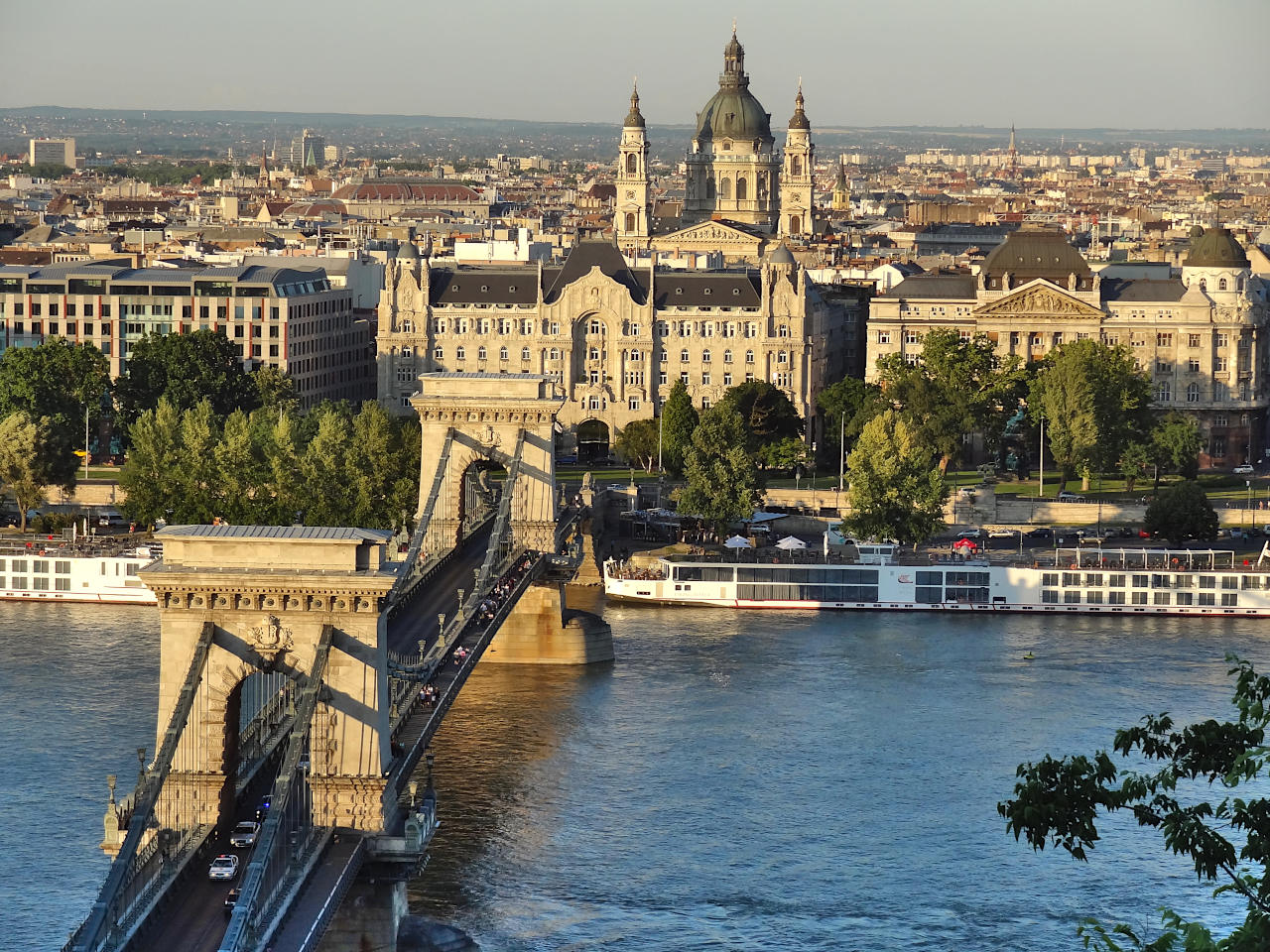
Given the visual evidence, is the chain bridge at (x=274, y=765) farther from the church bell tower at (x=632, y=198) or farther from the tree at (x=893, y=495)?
the church bell tower at (x=632, y=198)

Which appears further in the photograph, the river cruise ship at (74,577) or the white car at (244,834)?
the river cruise ship at (74,577)

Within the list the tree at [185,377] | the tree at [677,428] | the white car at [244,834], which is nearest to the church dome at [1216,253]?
the tree at [677,428]

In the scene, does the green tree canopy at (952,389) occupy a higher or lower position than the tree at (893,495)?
higher

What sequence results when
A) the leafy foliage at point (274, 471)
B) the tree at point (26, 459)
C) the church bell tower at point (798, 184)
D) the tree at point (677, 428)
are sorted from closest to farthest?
the leafy foliage at point (274, 471) → the tree at point (26, 459) → the tree at point (677, 428) → the church bell tower at point (798, 184)

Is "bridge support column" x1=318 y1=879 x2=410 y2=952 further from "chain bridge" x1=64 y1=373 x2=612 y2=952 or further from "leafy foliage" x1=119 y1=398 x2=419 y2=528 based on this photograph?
"leafy foliage" x1=119 y1=398 x2=419 y2=528

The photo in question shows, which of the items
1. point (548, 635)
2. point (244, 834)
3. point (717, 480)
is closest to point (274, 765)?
point (244, 834)

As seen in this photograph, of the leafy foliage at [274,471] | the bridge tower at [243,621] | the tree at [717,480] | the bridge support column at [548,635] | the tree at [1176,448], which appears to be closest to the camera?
the bridge tower at [243,621]

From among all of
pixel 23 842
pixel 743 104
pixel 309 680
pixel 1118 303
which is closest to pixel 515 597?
pixel 23 842
